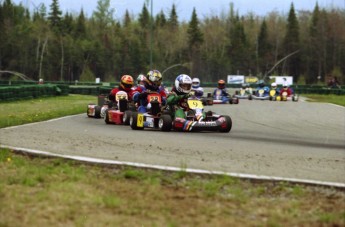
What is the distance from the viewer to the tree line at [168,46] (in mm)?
76750

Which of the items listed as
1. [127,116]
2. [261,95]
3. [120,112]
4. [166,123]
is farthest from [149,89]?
[261,95]

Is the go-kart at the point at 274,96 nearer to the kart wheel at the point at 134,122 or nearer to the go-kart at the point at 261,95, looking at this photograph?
the go-kart at the point at 261,95

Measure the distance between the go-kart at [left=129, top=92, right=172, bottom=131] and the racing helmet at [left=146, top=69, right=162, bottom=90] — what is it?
42cm

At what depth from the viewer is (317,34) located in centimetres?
9225

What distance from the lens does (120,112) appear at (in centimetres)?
1425

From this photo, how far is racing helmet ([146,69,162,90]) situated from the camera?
1326cm

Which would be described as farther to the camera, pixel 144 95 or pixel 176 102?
pixel 144 95

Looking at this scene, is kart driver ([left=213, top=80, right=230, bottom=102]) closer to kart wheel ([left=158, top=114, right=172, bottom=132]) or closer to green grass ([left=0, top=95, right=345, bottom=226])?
kart wheel ([left=158, top=114, right=172, bottom=132])

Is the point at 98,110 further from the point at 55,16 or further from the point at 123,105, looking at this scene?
the point at 55,16

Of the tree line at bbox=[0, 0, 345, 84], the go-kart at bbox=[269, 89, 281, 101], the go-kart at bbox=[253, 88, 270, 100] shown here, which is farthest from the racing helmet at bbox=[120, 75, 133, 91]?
the tree line at bbox=[0, 0, 345, 84]

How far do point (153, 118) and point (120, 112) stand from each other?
1947mm

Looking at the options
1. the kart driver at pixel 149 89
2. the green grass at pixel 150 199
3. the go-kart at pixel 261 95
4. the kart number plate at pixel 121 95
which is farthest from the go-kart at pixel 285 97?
the green grass at pixel 150 199

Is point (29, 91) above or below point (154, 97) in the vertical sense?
below

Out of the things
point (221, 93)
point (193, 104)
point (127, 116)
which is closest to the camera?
point (193, 104)
